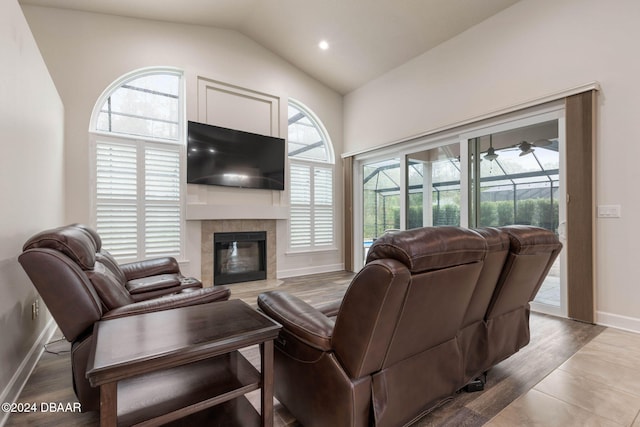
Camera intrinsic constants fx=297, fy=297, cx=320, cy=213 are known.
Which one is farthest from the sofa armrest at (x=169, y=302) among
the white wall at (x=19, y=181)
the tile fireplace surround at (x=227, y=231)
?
the tile fireplace surround at (x=227, y=231)

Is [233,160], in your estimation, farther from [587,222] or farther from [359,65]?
[587,222]

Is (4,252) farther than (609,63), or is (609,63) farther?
(609,63)

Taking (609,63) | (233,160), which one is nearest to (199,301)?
(233,160)

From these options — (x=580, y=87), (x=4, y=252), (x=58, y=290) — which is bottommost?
(x=58, y=290)

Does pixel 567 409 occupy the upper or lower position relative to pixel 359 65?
lower

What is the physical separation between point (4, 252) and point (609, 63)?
5.18 m

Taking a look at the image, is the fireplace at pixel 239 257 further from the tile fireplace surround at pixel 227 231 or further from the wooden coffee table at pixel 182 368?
the wooden coffee table at pixel 182 368

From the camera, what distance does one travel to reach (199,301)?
183 cm

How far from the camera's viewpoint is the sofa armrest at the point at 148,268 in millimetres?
3029

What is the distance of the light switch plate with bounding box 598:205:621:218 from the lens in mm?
2916

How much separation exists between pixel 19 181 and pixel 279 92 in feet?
13.3

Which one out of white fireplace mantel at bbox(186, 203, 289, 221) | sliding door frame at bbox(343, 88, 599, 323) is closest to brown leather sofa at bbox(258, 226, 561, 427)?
sliding door frame at bbox(343, 88, 599, 323)

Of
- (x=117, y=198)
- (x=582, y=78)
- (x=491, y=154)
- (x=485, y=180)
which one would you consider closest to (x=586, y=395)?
(x=485, y=180)

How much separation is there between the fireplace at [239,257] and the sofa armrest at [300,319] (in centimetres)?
A: 323
